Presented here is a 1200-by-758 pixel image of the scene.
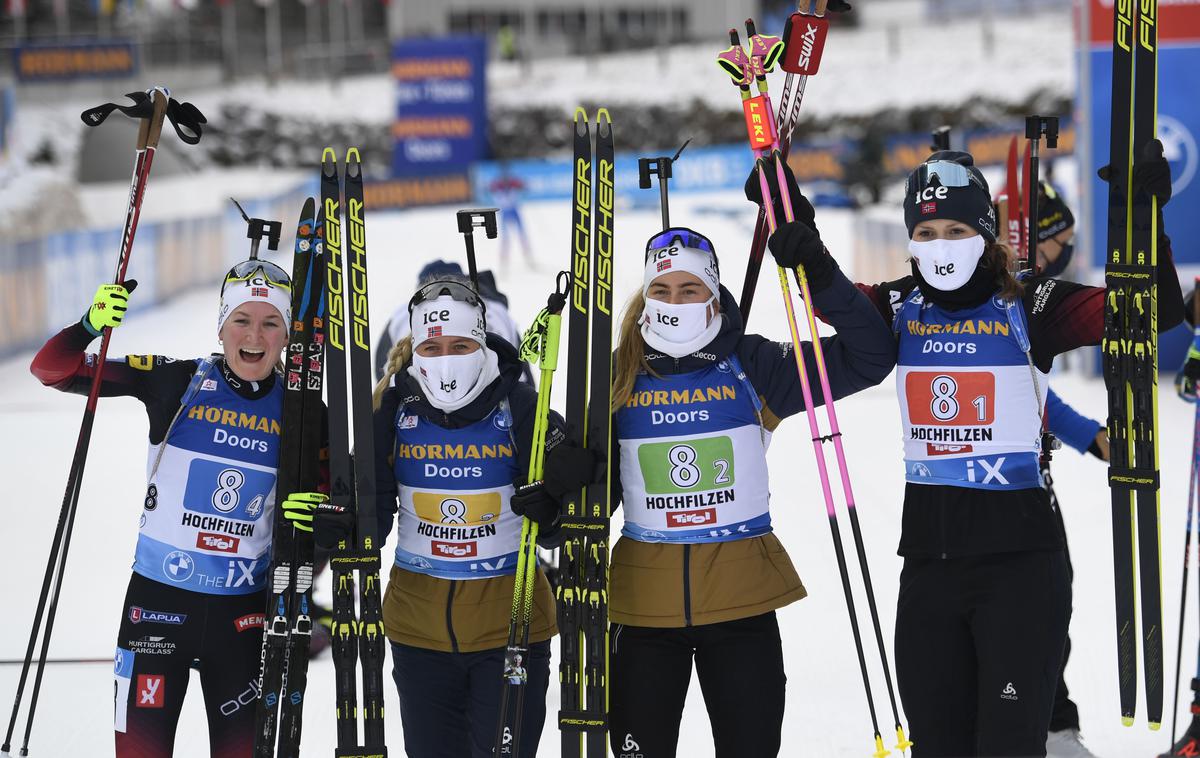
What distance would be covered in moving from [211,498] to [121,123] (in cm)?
2811

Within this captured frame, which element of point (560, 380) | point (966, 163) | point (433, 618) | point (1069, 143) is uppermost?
point (1069, 143)

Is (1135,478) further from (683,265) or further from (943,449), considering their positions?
(683,265)

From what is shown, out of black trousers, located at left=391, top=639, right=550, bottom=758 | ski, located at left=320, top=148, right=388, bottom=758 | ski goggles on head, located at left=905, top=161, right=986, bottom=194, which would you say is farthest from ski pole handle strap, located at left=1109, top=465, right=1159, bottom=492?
ski, located at left=320, top=148, right=388, bottom=758

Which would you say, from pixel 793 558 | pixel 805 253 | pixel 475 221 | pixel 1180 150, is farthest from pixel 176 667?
pixel 1180 150

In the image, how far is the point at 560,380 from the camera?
9.23 m

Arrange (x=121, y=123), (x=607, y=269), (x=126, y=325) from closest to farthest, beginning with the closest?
1. (x=607, y=269)
2. (x=126, y=325)
3. (x=121, y=123)

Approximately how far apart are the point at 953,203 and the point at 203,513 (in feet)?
6.15

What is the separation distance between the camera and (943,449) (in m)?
2.92

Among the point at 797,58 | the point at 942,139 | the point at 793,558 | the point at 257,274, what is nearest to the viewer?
the point at 257,274

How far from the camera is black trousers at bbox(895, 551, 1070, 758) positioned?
277 centimetres

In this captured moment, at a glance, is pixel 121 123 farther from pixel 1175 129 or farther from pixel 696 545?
pixel 696 545

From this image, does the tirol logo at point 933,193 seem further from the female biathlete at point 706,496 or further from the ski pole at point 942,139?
the ski pole at point 942,139

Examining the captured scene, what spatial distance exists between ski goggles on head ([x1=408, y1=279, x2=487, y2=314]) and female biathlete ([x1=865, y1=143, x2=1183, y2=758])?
3.30ft

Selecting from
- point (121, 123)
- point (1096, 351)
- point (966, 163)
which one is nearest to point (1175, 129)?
point (1096, 351)
